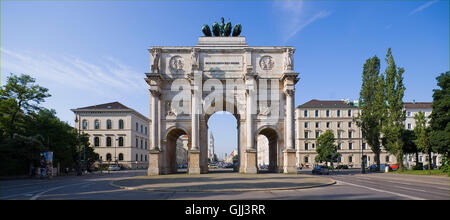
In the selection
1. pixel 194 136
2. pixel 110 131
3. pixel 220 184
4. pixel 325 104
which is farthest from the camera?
pixel 325 104

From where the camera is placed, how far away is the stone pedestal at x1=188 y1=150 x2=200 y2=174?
36.9 meters

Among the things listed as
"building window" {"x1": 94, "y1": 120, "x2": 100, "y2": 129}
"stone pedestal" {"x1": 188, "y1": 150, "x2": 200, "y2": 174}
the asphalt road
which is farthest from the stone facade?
"building window" {"x1": 94, "y1": 120, "x2": 100, "y2": 129}

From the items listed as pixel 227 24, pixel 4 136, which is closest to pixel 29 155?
pixel 4 136

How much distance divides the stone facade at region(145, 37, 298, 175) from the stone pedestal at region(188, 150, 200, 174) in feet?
Answer: 4.85

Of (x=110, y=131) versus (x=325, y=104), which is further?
(x=325, y=104)

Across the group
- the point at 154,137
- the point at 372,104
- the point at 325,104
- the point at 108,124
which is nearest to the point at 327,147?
the point at 372,104

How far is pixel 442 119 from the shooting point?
119ft

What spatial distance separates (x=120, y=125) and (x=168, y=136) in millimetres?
39060

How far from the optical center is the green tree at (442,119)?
114 ft

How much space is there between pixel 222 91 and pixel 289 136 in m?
10.5

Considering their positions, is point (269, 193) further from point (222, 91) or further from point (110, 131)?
point (110, 131)

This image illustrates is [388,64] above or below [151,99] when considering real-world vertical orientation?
above
